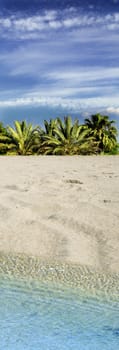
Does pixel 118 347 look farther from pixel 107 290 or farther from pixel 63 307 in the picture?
pixel 107 290

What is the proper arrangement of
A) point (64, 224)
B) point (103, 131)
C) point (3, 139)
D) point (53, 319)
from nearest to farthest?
1. point (53, 319)
2. point (64, 224)
3. point (3, 139)
4. point (103, 131)

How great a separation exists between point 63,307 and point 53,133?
11.8 meters

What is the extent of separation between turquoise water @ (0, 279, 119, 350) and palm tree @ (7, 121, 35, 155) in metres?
11.3

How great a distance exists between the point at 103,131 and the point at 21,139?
4.27 m

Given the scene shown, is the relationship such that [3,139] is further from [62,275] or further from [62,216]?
[62,275]

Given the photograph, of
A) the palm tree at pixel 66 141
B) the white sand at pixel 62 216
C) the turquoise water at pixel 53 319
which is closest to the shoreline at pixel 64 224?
the white sand at pixel 62 216

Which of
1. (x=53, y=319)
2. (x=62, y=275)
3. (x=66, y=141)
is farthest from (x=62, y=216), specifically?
(x=66, y=141)

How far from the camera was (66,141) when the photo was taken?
14.8 metres

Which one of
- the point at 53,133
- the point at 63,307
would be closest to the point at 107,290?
the point at 63,307

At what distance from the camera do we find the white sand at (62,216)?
5406 millimetres

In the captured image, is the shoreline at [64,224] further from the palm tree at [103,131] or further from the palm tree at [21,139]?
the palm tree at [103,131]

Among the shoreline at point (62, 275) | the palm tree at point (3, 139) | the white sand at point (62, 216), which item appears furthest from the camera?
the palm tree at point (3, 139)

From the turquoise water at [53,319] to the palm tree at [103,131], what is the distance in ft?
45.7

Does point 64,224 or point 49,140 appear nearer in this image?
point 64,224
